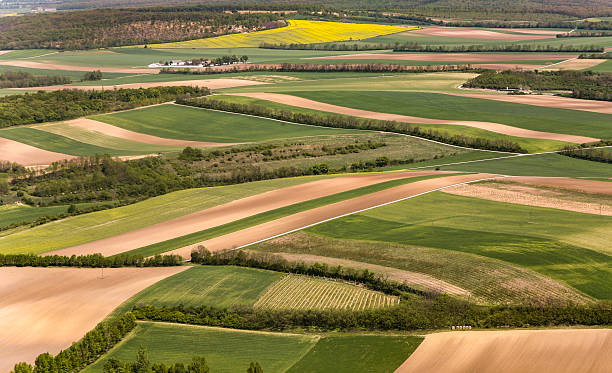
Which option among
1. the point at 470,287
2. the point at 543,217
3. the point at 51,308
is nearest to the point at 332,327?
the point at 470,287

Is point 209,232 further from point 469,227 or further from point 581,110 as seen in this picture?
point 581,110

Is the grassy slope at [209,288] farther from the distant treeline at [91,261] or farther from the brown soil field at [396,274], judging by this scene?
the brown soil field at [396,274]

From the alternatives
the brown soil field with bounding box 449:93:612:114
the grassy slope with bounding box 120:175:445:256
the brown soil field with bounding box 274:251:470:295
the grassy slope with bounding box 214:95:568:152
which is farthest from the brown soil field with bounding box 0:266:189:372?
the brown soil field with bounding box 449:93:612:114

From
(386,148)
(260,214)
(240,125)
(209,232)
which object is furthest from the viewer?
(240,125)

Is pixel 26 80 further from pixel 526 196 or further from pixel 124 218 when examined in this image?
pixel 526 196

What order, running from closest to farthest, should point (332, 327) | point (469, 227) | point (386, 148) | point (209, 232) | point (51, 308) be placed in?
point (332, 327) < point (51, 308) < point (469, 227) < point (209, 232) < point (386, 148)

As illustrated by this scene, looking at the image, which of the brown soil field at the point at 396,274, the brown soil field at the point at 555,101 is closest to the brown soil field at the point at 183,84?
the brown soil field at the point at 555,101
